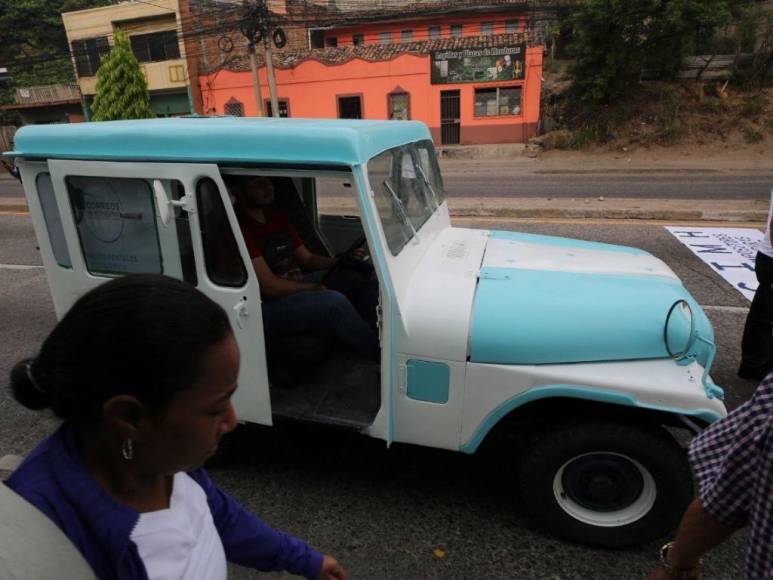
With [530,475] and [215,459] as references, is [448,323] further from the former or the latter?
[215,459]

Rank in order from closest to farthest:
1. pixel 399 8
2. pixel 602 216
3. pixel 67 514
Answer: pixel 67 514 → pixel 602 216 → pixel 399 8

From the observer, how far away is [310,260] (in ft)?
13.0

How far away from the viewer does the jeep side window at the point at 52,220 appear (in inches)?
117

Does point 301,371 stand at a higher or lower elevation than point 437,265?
lower

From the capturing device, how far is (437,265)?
119 inches

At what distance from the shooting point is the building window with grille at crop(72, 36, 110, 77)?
31484 mm

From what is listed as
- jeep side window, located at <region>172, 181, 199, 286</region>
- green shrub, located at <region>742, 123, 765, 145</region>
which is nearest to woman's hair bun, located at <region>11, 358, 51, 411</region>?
jeep side window, located at <region>172, 181, 199, 286</region>

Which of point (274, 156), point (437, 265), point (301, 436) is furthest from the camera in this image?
point (301, 436)

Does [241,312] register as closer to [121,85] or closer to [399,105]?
[399,105]

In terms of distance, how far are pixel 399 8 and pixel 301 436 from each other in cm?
3653

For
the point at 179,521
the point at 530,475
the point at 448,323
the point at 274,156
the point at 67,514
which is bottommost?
the point at 530,475

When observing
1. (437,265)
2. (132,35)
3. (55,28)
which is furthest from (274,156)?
(55,28)

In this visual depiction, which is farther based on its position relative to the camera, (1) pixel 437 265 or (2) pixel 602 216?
(2) pixel 602 216

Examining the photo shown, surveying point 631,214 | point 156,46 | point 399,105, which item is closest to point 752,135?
point 399,105
